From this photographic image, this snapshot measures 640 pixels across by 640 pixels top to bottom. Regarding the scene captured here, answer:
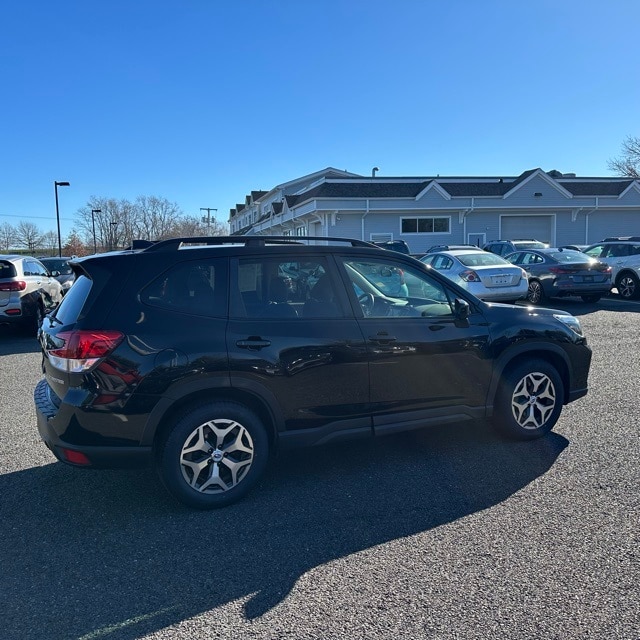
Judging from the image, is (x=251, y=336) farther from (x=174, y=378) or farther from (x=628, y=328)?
(x=628, y=328)

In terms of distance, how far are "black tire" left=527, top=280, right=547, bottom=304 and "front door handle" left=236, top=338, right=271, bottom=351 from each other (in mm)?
12031

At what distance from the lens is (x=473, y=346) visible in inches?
170

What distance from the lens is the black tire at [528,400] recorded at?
177 inches

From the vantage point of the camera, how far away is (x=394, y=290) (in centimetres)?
457

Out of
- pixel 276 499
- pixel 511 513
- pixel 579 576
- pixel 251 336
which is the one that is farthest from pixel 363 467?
pixel 579 576

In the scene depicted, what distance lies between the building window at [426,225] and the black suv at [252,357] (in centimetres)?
2466

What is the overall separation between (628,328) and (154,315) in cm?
970

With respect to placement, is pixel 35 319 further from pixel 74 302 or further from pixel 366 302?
pixel 366 302

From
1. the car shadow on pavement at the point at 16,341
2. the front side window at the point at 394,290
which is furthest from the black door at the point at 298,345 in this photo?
the car shadow on pavement at the point at 16,341

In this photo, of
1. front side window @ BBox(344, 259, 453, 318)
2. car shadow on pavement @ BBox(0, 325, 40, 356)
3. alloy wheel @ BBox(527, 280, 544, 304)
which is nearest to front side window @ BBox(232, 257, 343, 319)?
front side window @ BBox(344, 259, 453, 318)

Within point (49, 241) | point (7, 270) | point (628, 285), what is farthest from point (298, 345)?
point (49, 241)

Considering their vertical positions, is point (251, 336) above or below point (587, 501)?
above

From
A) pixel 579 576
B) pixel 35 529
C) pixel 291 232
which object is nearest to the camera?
pixel 579 576

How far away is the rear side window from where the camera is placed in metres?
3.53
